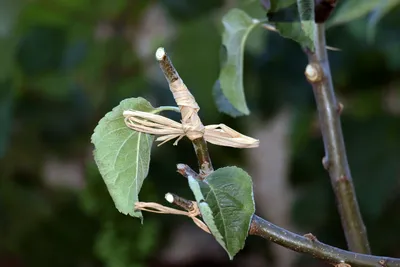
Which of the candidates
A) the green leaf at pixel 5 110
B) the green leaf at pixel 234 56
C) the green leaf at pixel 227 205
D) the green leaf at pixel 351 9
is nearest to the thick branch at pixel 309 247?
the green leaf at pixel 227 205

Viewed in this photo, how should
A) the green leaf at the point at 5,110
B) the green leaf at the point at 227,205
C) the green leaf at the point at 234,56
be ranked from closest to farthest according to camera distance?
the green leaf at the point at 227,205
the green leaf at the point at 234,56
the green leaf at the point at 5,110

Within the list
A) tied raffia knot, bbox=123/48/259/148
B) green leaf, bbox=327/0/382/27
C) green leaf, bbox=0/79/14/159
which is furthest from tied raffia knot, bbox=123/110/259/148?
green leaf, bbox=0/79/14/159

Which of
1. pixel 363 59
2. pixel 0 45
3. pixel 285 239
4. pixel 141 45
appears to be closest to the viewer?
pixel 285 239

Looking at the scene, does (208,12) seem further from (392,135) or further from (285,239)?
(285,239)

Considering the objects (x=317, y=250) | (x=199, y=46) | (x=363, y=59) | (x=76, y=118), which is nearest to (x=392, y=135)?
(x=363, y=59)

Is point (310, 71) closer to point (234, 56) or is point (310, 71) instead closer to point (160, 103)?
point (234, 56)

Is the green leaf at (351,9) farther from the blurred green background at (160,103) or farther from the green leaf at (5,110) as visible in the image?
the green leaf at (5,110)

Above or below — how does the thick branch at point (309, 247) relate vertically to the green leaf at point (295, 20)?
below
